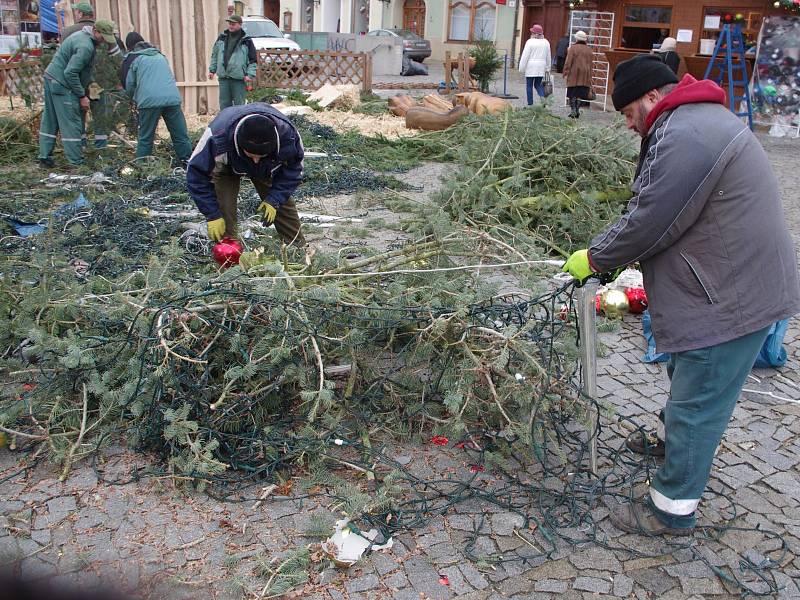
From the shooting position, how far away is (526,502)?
3461 mm

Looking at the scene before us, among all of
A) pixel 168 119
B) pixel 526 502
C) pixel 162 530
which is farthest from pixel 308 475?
pixel 168 119

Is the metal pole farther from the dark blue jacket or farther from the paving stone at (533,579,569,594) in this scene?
the dark blue jacket

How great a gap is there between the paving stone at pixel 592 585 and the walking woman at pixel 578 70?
42.7 ft

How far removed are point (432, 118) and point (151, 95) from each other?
4942 millimetres

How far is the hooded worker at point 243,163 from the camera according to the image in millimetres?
4883

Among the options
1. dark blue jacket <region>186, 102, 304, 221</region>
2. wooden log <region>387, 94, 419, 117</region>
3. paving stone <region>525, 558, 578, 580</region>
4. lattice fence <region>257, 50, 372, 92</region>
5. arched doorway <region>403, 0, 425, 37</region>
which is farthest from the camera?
arched doorway <region>403, 0, 425, 37</region>

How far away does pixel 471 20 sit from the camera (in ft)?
113

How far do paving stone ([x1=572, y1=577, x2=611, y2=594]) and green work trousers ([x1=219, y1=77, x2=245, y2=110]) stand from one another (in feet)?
34.8

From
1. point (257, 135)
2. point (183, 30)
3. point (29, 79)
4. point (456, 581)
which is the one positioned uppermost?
point (183, 30)

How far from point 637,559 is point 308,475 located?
1.51m

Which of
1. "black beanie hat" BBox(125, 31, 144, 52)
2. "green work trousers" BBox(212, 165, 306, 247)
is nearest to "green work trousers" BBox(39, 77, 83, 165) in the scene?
"black beanie hat" BBox(125, 31, 144, 52)

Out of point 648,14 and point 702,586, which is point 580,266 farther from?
point 648,14

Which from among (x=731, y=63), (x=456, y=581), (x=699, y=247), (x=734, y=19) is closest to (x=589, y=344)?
(x=699, y=247)

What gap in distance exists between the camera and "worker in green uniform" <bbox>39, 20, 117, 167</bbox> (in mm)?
9164
